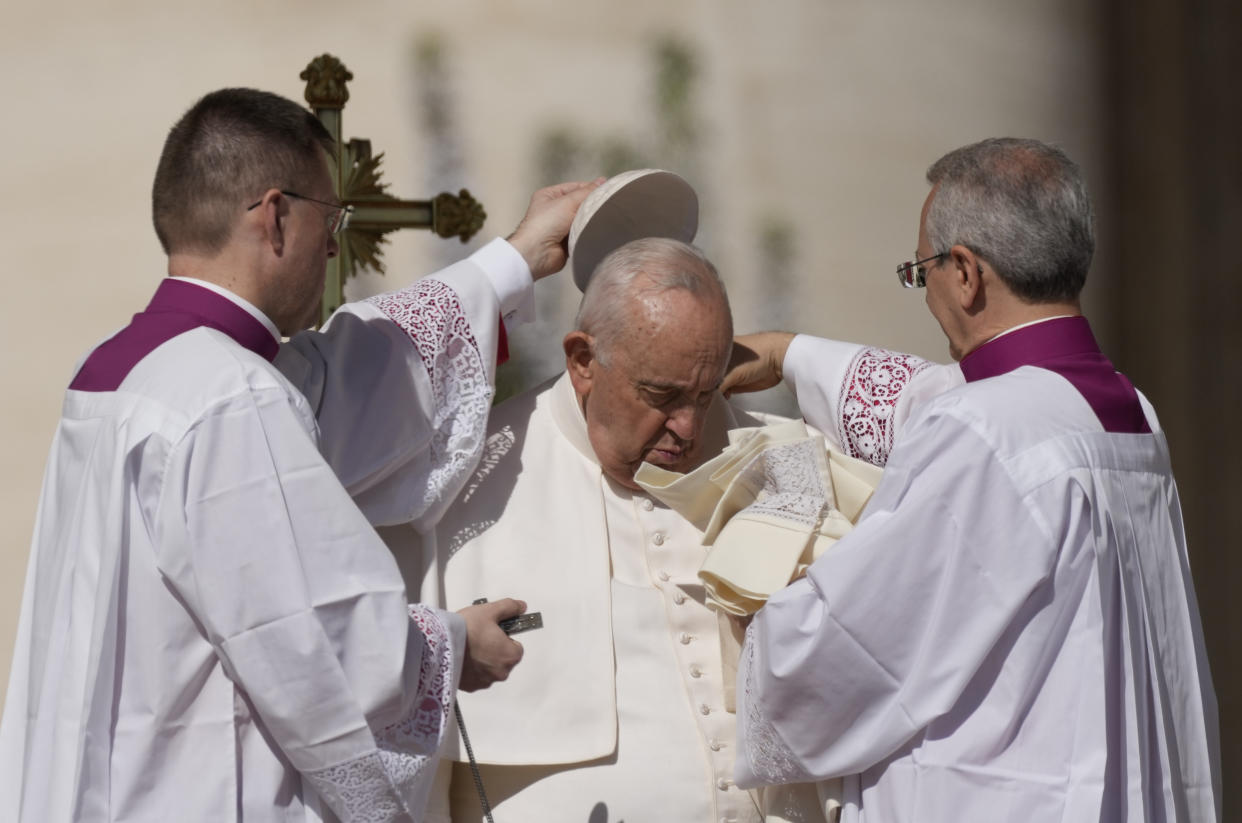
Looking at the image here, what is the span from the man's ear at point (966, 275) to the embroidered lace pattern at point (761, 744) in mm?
761

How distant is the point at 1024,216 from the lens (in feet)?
10.1

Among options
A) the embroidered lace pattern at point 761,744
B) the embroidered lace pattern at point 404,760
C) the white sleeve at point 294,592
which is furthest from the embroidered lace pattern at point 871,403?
the white sleeve at point 294,592

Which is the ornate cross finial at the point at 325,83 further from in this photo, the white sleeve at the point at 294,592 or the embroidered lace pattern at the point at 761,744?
the embroidered lace pattern at the point at 761,744

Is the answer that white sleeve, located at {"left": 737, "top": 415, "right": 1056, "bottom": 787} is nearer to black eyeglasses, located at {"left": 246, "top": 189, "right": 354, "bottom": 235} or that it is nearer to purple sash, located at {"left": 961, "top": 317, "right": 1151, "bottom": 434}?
purple sash, located at {"left": 961, "top": 317, "right": 1151, "bottom": 434}

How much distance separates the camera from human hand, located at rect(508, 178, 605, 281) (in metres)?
3.82

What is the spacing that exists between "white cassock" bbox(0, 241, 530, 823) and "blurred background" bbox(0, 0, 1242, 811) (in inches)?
67.7

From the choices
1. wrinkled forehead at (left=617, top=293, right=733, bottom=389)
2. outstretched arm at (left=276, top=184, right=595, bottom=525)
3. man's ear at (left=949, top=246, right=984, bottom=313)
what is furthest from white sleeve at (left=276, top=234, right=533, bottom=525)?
man's ear at (left=949, top=246, right=984, bottom=313)

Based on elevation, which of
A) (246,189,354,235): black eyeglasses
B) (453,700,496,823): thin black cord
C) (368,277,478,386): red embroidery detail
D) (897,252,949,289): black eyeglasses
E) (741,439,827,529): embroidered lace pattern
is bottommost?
(453,700,496,823): thin black cord

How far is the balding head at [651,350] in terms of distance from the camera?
3549 mm

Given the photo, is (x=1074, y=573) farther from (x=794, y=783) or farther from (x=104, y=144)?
(x=104, y=144)

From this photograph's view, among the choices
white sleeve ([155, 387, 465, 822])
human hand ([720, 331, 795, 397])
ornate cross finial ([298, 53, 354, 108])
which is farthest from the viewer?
ornate cross finial ([298, 53, 354, 108])

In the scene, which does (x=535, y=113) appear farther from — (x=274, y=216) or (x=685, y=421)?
(x=274, y=216)

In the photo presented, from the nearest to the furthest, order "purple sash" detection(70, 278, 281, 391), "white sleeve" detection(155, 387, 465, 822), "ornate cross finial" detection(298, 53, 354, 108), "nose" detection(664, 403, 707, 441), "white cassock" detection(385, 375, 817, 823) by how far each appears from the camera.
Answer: "white sleeve" detection(155, 387, 465, 822)
"purple sash" detection(70, 278, 281, 391)
"white cassock" detection(385, 375, 817, 823)
"nose" detection(664, 403, 707, 441)
"ornate cross finial" detection(298, 53, 354, 108)

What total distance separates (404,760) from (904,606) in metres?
0.95
